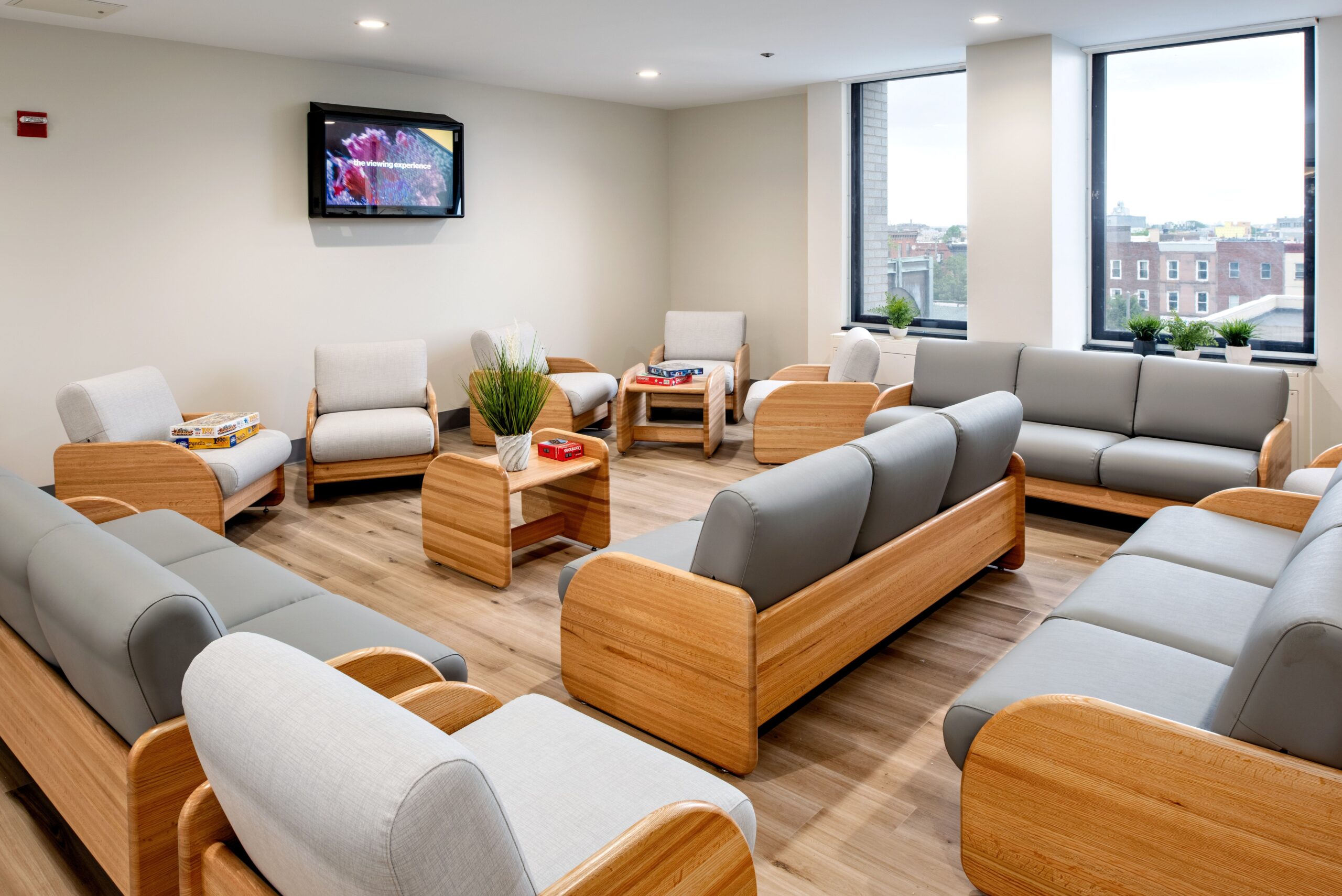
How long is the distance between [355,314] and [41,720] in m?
4.78

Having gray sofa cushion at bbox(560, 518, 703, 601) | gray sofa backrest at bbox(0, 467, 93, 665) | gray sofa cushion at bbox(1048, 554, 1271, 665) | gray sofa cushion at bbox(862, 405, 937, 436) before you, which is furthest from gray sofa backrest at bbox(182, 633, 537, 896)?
gray sofa cushion at bbox(862, 405, 937, 436)

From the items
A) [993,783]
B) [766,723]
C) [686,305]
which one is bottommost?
[766,723]

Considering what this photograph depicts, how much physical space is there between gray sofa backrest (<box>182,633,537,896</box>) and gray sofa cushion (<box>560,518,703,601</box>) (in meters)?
1.53

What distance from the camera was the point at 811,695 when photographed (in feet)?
10.5

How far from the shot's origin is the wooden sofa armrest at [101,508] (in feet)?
11.7

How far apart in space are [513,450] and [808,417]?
2.56 meters

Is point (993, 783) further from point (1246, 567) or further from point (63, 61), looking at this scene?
point (63, 61)

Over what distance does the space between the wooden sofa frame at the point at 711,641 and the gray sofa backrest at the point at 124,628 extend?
3.81ft

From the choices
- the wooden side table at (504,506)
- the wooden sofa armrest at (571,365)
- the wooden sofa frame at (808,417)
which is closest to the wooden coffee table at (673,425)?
the wooden sofa frame at (808,417)

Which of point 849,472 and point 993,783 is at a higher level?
point 849,472

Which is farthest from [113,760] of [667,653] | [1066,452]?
[1066,452]

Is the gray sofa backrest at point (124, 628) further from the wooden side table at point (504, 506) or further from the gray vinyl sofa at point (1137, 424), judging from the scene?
the gray vinyl sofa at point (1137, 424)

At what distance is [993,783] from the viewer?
2035mm

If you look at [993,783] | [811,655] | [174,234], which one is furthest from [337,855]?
[174,234]
